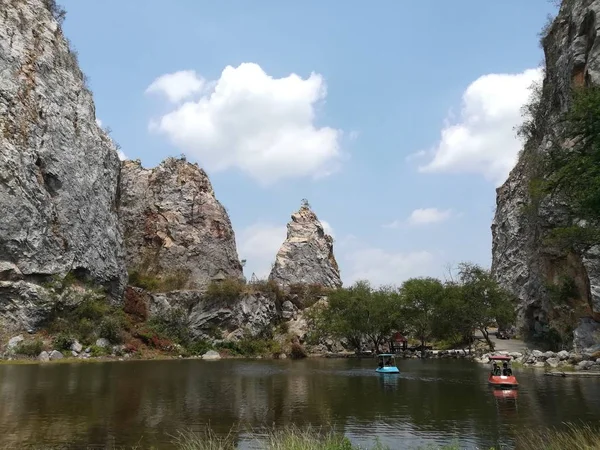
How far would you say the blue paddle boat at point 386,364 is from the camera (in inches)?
1807

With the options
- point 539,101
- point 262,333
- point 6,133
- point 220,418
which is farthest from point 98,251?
point 539,101

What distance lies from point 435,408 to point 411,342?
74956 millimetres

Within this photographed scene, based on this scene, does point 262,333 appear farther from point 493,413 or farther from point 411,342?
point 493,413

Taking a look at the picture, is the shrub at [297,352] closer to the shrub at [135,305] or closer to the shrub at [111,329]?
the shrub at [135,305]

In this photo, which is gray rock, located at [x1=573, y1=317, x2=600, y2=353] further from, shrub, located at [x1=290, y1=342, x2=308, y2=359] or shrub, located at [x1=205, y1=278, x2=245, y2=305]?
shrub, located at [x1=205, y1=278, x2=245, y2=305]

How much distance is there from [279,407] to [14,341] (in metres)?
43.0

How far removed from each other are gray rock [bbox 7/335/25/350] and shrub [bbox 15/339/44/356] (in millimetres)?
486

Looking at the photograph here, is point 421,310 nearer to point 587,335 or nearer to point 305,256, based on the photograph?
point 587,335

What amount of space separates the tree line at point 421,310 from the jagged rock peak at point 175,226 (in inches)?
1068

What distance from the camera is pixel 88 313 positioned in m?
67.8

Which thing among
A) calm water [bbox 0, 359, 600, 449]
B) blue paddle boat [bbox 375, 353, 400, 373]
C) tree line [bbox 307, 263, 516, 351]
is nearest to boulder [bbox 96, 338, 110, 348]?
calm water [bbox 0, 359, 600, 449]

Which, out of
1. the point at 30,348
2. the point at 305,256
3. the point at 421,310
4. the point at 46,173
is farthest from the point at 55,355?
the point at 305,256

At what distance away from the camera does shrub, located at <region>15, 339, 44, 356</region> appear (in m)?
56.6

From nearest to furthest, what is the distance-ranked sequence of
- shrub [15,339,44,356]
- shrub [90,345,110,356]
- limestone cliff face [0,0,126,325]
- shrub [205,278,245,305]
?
shrub [15,339,44,356] < limestone cliff face [0,0,126,325] < shrub [90,345,110,356] < shrub [205,278,245,305]
